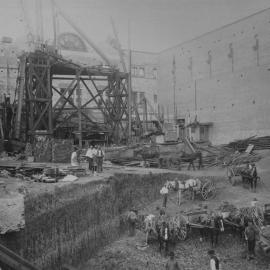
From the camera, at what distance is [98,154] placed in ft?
55.9

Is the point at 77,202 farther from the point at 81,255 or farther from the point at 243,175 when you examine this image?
the point at 243,175

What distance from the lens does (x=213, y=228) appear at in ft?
44.4

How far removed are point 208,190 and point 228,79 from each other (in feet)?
58.8

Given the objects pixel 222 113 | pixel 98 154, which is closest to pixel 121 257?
pixel 98 154

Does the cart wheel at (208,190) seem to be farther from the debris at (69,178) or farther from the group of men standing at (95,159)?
the debris at (69,178)

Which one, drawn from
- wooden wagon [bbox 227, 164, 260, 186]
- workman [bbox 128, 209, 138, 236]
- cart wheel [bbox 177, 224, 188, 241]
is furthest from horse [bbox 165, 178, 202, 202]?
cart wheel [bbox 177, 224, 188, 241]

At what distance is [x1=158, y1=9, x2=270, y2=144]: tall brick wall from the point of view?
29.4 metres

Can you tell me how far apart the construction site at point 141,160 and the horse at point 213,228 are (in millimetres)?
41

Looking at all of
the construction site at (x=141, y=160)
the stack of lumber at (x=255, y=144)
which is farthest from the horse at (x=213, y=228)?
the stack of lumber at (x=255, y=144)

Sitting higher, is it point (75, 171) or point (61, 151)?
point (61, 151)

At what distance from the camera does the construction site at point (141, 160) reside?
39.9 feet

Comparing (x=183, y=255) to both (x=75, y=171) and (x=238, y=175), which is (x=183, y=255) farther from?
(x=238, y=175)

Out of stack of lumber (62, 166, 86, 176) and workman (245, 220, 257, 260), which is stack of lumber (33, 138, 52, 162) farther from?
workman (245, 220, 257, 260)

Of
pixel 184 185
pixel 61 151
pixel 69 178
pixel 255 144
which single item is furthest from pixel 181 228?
pixel 255 144
